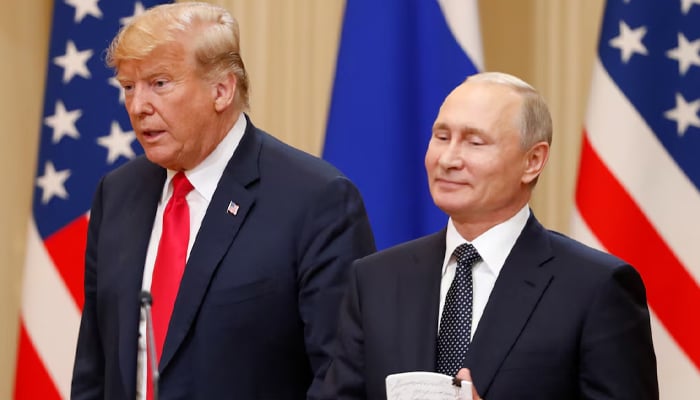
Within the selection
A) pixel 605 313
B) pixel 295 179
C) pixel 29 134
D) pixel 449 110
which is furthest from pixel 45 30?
pixel 605 313

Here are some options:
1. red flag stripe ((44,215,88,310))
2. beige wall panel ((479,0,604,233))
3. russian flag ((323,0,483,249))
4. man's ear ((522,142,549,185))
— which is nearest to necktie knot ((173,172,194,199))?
man's ear ((522,142,549,185))

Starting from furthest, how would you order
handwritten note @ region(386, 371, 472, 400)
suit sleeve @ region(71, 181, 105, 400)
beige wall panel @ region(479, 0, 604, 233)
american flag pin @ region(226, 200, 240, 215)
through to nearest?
1. beige wall panel @ region(479, 0, 604, 233)
2. suit sleeve @ region(71, 181, 105, 400)
3. american flag pin @ region(226, 200, 240, 215)
4. handwritten note @ region(386, 371, 472, 400)

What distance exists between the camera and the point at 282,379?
3002 millimetres

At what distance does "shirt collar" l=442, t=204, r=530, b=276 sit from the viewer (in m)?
2.75

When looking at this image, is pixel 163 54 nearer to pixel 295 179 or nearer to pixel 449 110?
pixel 295 179

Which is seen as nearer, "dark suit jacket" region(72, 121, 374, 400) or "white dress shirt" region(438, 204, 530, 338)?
"white dress shirt" region(438, 204, 530, 338)

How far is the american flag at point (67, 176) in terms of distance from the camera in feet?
14.6

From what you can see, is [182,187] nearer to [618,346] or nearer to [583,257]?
[583,257]

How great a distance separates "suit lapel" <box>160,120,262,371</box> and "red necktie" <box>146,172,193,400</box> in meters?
0.05

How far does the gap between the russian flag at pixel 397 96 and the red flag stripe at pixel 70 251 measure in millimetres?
938

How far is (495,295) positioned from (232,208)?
0.73 m

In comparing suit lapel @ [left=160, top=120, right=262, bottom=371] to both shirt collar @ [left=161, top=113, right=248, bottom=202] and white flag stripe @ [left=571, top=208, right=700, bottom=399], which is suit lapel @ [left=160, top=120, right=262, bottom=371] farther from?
white flag stripe @ [left=571, top=208, right=700, bottom=399]

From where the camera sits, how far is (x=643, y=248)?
4.17 metres

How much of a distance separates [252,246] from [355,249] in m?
0.25
